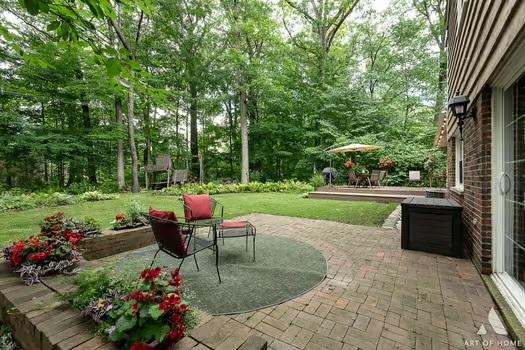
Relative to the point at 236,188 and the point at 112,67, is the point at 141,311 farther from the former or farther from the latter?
the point at 236,188

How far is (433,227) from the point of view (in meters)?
3.57

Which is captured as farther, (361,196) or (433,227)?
(361,196)

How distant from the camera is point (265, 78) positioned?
13.0 meters

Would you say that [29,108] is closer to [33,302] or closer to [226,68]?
[226,68]

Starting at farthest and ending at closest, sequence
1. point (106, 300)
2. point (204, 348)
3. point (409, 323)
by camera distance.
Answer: point (409, 323), point (106, 300), point (204, 348)

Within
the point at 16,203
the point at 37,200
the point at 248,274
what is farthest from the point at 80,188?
the point at 248,274

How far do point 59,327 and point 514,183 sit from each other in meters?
3.78

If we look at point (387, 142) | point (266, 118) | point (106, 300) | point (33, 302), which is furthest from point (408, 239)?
point (266, 118)

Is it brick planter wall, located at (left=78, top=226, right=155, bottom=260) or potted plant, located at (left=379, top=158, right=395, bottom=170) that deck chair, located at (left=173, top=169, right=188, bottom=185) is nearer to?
brick planter wall, located at (left=78, top=226, right=155, bottom=260)

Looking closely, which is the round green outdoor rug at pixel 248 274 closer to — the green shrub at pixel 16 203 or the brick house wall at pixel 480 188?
the brick house wall at pixel 480 188

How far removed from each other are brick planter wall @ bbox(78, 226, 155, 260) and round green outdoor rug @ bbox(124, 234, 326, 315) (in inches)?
7.4

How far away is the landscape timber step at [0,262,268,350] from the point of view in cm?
133

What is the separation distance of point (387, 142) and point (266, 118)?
26.5ft

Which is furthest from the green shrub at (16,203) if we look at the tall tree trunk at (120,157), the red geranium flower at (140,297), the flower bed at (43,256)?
the red geranium flower at (140,297)
